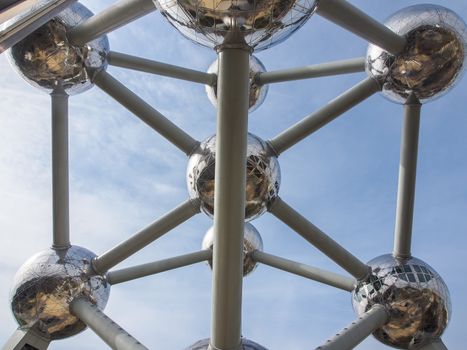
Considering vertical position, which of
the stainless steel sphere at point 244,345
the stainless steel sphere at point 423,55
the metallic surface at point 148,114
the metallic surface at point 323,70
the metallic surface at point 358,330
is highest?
the metallic surface at point 323,70

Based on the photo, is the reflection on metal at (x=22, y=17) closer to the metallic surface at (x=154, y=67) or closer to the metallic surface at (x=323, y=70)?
the metallic surface at (x=154, y=67)

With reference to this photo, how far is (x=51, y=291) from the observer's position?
19.8ft

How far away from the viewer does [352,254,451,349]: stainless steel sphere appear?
5.93m

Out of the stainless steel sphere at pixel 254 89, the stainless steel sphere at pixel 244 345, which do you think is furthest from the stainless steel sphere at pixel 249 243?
the stainless steel sphere at pixel 244 345

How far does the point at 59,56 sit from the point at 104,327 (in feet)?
8.96

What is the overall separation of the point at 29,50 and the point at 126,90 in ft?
3.38

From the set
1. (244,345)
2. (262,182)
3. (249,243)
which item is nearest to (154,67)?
(262,182)

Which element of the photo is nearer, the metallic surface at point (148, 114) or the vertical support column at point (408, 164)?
the metallic surface at point (148, 114)

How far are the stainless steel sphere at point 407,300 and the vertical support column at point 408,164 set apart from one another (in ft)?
1.74

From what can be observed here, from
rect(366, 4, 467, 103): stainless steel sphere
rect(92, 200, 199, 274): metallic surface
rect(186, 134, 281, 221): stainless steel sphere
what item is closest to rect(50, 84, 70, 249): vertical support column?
rect(92, 200, 199, 274): metallic surface

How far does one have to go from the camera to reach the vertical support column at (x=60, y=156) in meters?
6.00

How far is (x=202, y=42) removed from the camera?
3.86 m

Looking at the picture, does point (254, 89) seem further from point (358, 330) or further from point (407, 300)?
point (358, 330)

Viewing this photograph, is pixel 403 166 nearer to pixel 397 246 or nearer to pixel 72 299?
pixel 397 246
